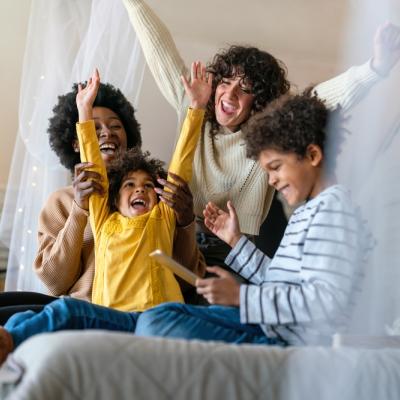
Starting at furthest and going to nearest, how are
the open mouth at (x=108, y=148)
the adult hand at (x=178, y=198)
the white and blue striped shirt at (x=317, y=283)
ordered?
the open mouth at (x=108, y=148) < the adult hand at (x=178, y=198) < the white and blue striped shirt at (x=317, y=283)

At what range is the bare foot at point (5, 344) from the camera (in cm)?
88

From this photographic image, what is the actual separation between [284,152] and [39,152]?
2.89 ft

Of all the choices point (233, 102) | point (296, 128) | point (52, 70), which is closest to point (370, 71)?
point (296, 128)

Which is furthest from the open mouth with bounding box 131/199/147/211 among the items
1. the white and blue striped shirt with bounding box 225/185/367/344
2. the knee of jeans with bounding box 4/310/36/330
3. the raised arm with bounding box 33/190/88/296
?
the white and blue striped shirt with bounding box 225/185/367/344

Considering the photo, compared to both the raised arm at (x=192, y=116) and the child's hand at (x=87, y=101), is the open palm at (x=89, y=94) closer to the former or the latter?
the child's hand at (x=87, y=101)

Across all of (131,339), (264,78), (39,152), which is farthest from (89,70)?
(131,339)

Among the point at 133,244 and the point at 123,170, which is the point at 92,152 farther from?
the point at 133,244

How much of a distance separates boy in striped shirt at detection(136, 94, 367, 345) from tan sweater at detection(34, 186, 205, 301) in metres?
0.26

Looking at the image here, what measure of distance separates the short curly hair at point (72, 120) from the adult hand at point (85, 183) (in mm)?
305

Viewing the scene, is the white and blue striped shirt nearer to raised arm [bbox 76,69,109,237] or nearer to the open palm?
raised arm [bbox 76,69,109,237]

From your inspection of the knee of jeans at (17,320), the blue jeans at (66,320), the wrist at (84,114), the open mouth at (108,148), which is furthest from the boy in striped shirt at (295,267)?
the open mouth at (108,148)

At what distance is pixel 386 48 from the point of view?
100 centimetres

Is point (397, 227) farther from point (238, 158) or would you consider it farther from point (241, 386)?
point (238, 158)

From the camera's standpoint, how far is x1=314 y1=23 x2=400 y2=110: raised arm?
3.21 ft
